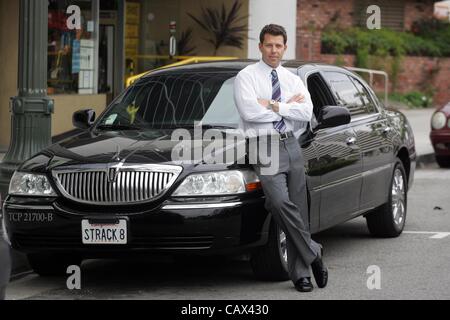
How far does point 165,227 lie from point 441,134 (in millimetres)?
10361

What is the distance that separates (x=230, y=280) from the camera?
27.0 ft

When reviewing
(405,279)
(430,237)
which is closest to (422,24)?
(430,237)

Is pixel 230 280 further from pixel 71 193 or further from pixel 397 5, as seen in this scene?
pixel 397 5

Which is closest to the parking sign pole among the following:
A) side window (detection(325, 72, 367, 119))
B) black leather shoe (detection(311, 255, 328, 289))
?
side window (detection(325, 72, 367, 119))

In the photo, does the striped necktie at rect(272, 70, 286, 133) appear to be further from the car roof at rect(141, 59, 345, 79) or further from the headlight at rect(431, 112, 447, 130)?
the headlight at rect(431, 112, 447, 130)

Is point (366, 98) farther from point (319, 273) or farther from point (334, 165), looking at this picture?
point (319, 273)

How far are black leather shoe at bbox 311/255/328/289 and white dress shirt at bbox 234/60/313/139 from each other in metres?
0.93

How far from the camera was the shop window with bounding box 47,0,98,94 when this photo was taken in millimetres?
17797

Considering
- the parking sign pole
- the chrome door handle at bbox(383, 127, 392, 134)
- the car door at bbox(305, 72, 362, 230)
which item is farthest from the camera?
the parking sign pole

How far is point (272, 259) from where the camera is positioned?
7918 millimetres

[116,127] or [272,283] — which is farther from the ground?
[116,127]

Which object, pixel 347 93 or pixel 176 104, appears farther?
pixel 347 93

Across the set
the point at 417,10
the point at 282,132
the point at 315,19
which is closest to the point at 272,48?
the point at 282,132

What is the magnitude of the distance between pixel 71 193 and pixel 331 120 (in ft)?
6.79
